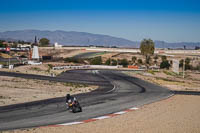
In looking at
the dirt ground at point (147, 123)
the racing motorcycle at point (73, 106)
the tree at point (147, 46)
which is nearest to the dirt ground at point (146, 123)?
the dirt ground at point (147, 123)

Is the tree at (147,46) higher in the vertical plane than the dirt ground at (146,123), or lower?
higher

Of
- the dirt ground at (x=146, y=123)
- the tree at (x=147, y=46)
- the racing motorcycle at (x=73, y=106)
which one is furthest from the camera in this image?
the tree at (x=147, y=46)

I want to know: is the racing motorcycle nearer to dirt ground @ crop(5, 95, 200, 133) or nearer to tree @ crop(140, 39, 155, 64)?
dirt ground @ crop(5, 95, 200, 133)

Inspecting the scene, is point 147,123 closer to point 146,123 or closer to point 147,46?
point 146,123

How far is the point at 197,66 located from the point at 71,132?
303 ft

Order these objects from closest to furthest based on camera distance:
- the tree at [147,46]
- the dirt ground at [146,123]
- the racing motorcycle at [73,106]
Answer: the dirt ground at [146,123], the racing motorcycle at [73,106], the tree at [147,46]

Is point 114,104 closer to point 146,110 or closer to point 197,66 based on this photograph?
point 146,110

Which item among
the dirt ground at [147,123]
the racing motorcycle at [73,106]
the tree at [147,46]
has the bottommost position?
the dirt ground at [147,123]

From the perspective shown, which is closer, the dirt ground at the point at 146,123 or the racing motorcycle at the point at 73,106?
the dirt ground at the point at 146,123

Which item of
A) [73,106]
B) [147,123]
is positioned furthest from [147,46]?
[147,123]

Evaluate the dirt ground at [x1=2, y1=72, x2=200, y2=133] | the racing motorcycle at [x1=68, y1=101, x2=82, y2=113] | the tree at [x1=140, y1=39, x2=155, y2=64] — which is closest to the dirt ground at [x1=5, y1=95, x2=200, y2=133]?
the dirt ground at [x1=2, y1=72, x2=200, y2=133]

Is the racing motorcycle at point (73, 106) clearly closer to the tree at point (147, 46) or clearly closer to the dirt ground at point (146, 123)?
the dirt ground at point (146, 123)

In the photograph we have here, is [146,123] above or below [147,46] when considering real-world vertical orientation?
below

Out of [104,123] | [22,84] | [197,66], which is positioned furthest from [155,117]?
[197,66]
